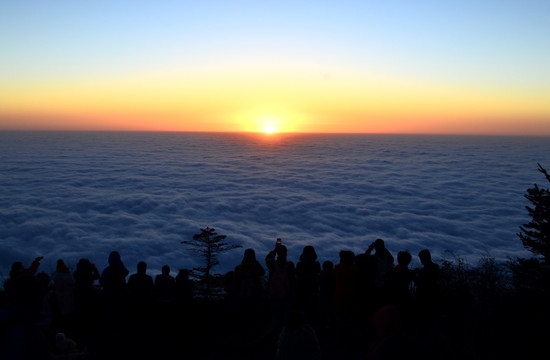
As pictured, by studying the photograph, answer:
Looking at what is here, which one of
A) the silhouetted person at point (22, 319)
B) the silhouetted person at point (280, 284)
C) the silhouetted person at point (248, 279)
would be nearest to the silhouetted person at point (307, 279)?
the silhouetted person at point (280, 284)

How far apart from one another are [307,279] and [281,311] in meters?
0.62

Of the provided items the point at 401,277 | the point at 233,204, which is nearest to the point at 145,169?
the point at 233,204

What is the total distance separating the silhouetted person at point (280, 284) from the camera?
442 centimetres

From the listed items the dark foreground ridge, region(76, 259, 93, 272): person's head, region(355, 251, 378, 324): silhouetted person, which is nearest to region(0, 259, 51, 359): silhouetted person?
the dark foreground ridge

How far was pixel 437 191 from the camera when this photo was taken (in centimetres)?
3322

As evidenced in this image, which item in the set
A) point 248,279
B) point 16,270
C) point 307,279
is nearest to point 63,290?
point 16,270

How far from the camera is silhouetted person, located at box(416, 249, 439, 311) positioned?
4852 mm

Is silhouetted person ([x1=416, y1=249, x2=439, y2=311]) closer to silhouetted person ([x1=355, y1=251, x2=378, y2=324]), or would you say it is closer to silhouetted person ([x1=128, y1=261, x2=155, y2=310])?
silhouetted person ([x1=355, y1=251, x2=378, y2=324])

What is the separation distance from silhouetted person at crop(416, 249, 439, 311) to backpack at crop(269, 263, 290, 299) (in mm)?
2028

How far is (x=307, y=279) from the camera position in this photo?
16.3ft

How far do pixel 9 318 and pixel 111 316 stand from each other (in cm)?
327

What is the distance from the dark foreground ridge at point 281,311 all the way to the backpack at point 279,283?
1 cm

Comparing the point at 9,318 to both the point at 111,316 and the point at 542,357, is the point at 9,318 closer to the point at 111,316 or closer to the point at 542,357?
the point at 111,316

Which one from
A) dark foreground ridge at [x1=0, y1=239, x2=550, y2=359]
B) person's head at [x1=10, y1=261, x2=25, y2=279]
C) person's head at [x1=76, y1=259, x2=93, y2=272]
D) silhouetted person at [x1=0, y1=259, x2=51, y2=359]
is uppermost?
silhouetted person at [x1=0, y1=259, x2=51, y2=359]
